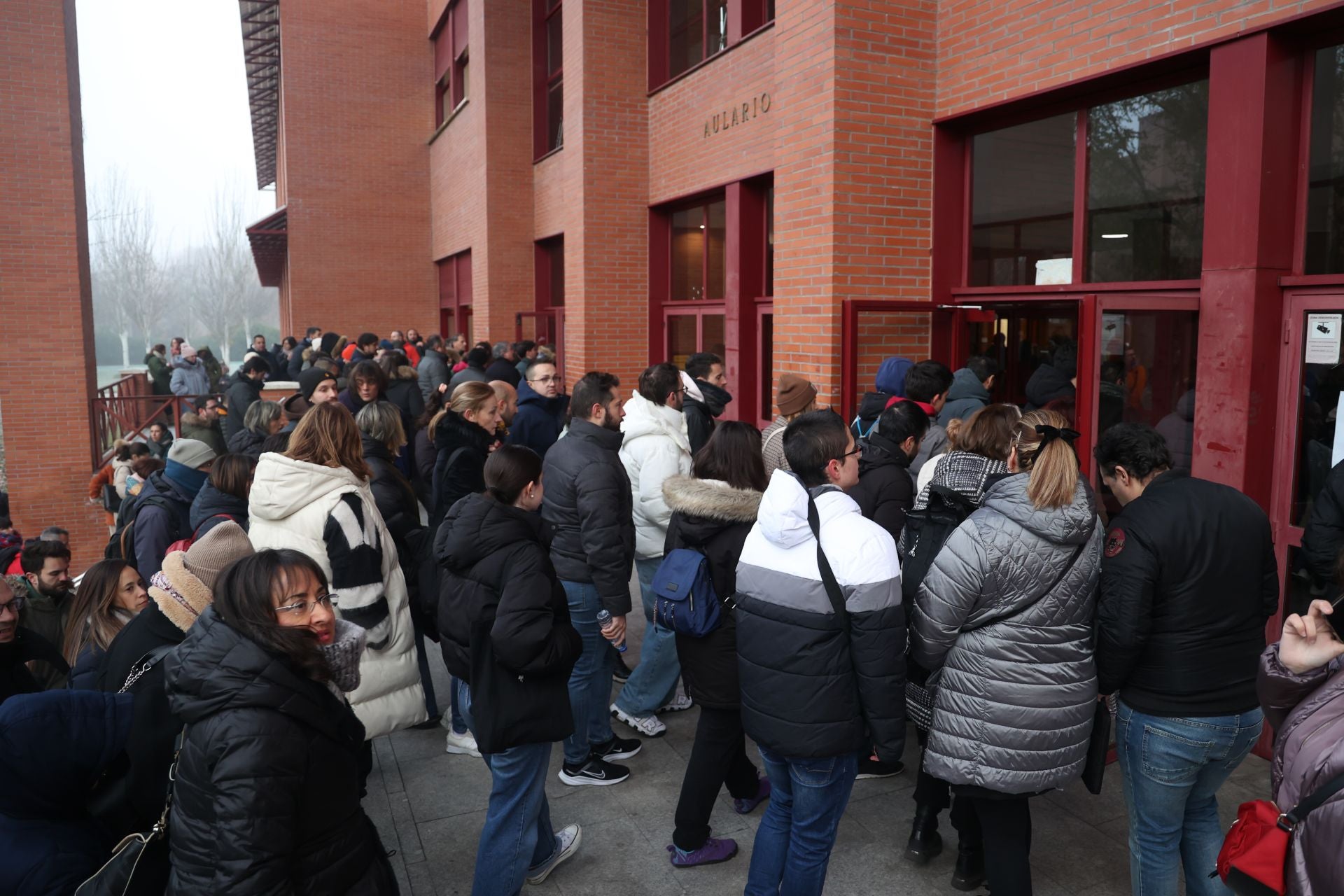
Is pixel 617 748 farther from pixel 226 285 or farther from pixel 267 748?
pixel 226 285

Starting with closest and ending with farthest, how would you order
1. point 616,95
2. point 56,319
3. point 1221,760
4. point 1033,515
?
point 1033,515
point 1221,760
point 616,95
point 56,319

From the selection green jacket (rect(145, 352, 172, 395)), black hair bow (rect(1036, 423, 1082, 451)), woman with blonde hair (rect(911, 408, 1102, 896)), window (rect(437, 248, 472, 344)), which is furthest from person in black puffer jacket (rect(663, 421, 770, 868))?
green jacket (rect(145, 352, 172, 395))

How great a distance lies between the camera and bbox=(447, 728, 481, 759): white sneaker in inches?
202

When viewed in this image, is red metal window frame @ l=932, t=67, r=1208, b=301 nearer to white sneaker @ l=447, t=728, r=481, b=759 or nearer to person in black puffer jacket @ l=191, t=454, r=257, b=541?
white sneaker @ l=447, t=728, r=481, b=759

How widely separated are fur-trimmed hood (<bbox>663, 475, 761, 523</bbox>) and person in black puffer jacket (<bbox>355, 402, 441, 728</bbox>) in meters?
1.54

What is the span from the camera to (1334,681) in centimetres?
209

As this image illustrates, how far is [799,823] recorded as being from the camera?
335 centimetres

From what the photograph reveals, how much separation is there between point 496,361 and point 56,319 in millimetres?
9498

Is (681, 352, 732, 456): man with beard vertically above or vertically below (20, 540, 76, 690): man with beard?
above

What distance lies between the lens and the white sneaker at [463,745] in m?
5.13

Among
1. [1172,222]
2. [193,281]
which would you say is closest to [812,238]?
[1172,222]

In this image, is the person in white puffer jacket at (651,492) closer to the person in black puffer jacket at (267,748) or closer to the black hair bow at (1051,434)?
the black hair bow at (1051,434)

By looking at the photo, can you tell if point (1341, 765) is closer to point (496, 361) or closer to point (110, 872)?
point (110, 872)

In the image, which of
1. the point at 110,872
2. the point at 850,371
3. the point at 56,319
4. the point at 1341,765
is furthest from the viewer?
the point at 56,319
